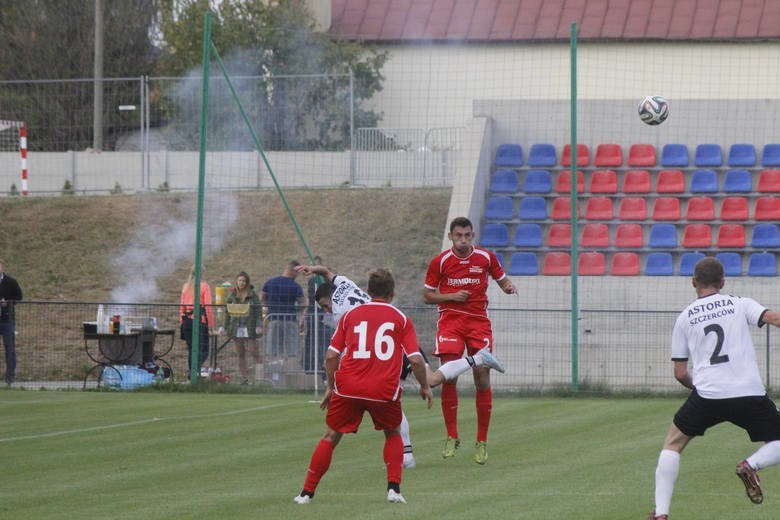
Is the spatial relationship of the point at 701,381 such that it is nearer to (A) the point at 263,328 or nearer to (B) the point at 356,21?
(A) the point at 263,328

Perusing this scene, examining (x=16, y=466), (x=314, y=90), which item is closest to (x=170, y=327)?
(x=314, y=90)

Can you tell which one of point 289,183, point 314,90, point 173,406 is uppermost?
point 314,90

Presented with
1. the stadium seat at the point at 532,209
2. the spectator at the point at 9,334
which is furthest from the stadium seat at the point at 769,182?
the spectator at the point at 9,334

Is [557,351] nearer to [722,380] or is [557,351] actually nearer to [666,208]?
[666,208]

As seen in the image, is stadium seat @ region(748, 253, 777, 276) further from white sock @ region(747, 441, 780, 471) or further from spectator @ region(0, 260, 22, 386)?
white sock @ region(747, 441, 780, 471)

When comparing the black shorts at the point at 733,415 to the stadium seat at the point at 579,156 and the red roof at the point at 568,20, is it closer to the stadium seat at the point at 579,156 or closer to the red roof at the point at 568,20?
the stadium seat at the point at 579,156

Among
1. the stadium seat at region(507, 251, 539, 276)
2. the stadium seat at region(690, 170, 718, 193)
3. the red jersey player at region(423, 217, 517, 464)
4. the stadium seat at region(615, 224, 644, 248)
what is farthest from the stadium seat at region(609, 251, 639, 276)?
the red jersey player at region(423, 217, 517, 464)

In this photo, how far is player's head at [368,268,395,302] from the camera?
29.3 feet

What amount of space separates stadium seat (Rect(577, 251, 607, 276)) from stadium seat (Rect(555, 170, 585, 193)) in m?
1.61

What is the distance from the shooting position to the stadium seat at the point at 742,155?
24703 millimetres

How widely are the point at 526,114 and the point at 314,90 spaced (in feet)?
18.2

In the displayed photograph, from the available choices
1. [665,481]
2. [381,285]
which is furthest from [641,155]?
[665,481]

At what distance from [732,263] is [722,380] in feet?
51.0

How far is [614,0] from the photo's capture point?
38.4 meters
